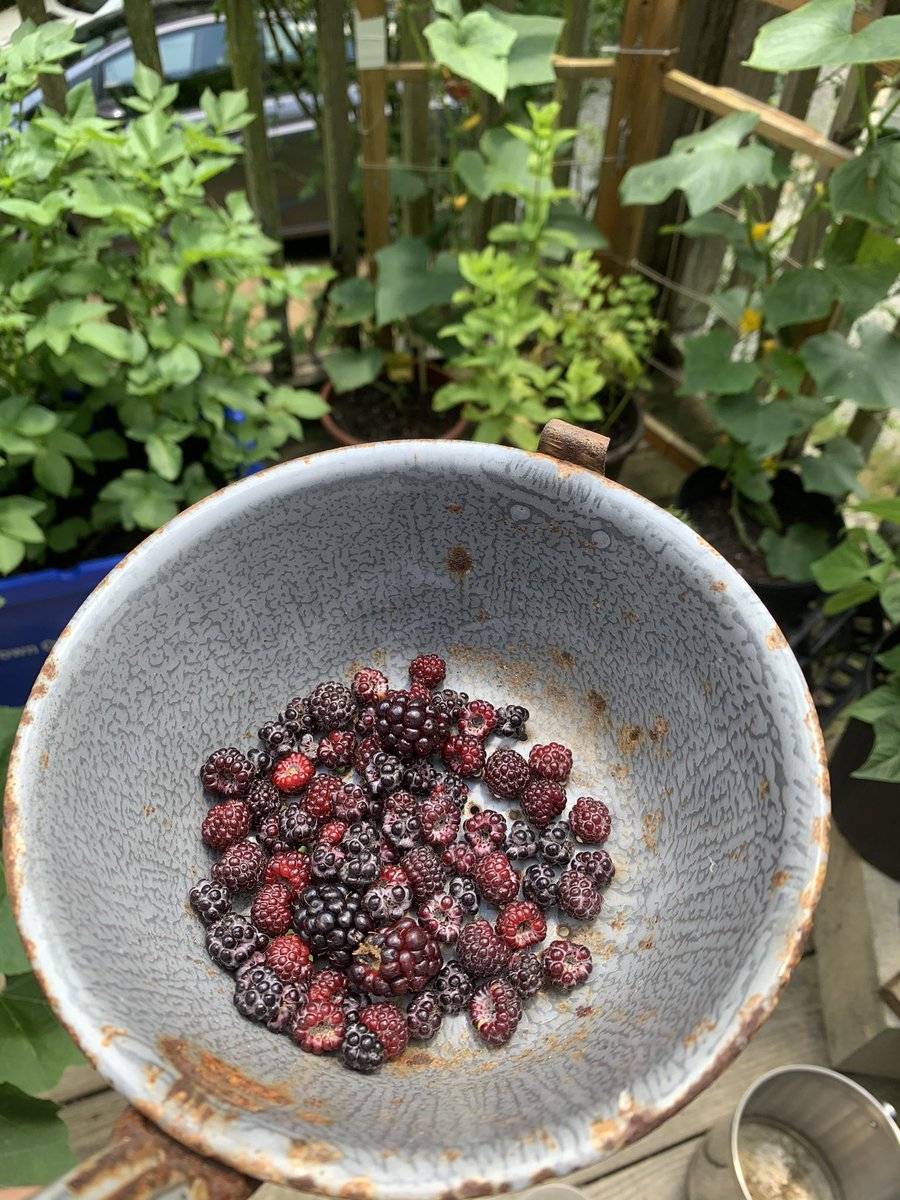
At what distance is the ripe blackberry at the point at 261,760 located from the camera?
1.02m

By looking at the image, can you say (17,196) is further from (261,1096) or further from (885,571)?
(885,571)

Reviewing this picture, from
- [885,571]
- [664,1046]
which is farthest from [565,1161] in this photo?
[885,571]

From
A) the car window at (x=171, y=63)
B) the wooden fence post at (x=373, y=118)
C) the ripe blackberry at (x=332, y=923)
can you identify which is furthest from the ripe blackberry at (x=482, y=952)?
the car window at (x=171, y=63)

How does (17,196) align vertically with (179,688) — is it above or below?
above

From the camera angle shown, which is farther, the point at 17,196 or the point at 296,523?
the point at 17,196

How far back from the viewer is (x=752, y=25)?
5.57 ft

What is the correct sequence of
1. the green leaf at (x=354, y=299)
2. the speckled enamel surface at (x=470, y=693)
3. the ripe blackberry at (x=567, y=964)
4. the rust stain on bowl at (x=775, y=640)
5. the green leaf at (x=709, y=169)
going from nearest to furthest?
the speckled enamel surface at (x=470, y=693) → the rust stain on bowl at (x=775, y=640) → the ripe blackberry at (x=567, y=964) → the green leaf at (x=709, y=169) → the green leaf at (x=354, y=299)

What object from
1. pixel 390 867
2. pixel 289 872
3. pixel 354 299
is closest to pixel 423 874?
pixel 390 867

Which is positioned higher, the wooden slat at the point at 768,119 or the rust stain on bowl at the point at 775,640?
the wooden slat at the point at 768,119

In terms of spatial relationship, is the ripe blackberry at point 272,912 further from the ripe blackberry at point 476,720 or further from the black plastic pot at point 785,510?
the black plastic pot at point 785,510

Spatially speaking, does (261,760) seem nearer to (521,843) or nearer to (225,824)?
(225,824)

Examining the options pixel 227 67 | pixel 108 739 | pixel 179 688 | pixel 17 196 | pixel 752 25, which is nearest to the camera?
pixel 108 739

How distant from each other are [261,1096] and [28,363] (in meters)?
1.20

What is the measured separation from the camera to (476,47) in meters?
1.42
